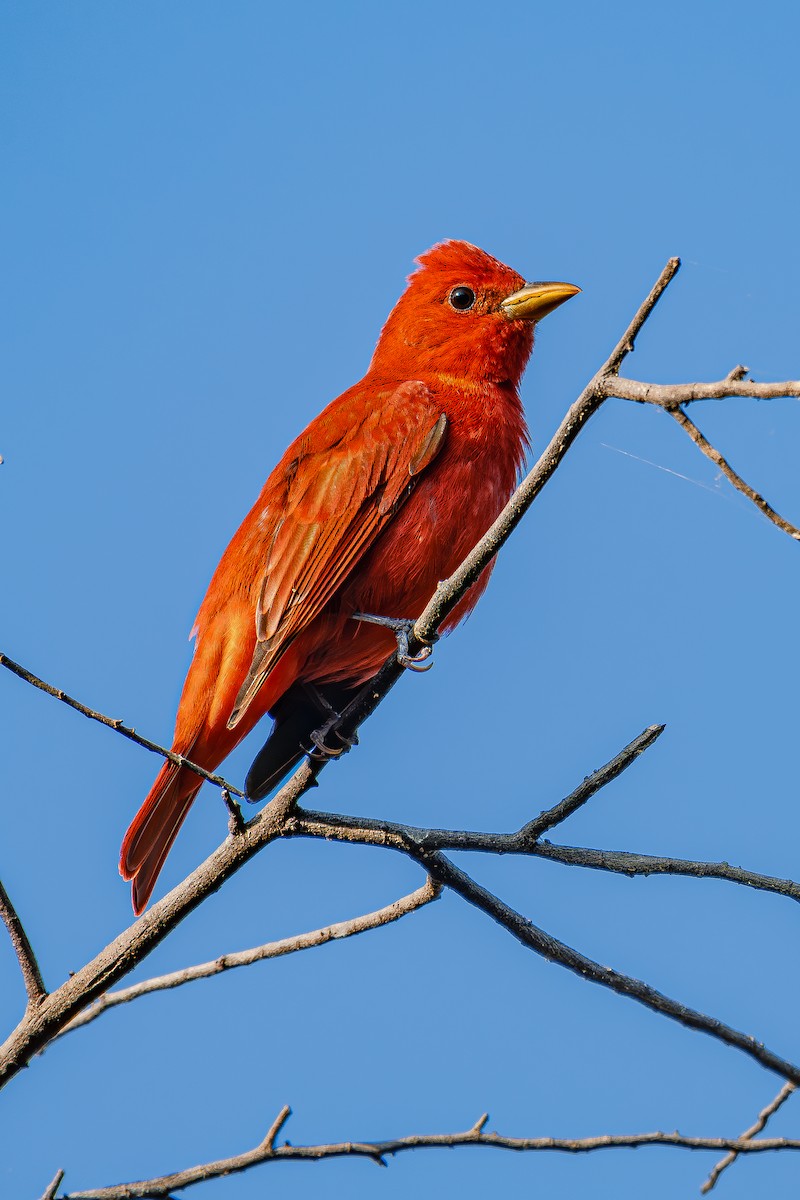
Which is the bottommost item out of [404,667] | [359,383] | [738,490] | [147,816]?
[738,490]

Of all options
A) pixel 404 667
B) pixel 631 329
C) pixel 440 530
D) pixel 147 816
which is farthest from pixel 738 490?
pixel 147 816

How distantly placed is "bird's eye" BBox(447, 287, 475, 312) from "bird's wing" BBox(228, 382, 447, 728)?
2.72 feet

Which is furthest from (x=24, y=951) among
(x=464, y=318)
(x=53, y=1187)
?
(x=464, y=318)

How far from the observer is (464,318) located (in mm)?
5320

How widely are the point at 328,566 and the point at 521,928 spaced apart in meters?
1.54

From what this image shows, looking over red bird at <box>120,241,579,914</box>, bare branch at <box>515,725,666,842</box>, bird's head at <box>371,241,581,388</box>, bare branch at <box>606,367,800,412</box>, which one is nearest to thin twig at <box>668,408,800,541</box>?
bare branch at <box>606,367,800,412</box>

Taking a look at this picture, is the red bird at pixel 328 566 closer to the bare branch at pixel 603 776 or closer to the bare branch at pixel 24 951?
the bare branch at pixel 24 951

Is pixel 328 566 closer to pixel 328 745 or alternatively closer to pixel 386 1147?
pixel 328 745

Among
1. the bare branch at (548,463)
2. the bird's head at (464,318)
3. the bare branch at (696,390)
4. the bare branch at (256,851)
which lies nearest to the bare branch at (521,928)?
the bare branch at (256,851)

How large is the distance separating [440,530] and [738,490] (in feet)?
7.12

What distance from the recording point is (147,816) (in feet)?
13.4

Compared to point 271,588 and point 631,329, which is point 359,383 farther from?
point 631,329

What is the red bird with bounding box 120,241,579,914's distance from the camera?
4.27 m

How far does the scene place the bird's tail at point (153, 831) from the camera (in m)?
4.09
